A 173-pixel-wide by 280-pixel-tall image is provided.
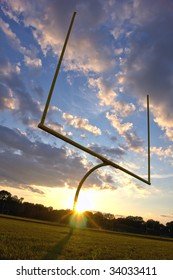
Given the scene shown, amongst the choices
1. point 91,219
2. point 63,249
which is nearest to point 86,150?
point 63,249

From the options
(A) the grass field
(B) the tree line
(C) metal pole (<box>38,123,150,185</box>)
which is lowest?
(A) the grass field

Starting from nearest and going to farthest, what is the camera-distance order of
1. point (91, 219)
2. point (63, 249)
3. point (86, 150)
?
point (63, 249) < point (86, 150) < point (91, 219)

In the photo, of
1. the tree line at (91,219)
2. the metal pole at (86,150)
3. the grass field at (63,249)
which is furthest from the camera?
the tree line at (91,219)

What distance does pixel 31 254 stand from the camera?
13.6 feet

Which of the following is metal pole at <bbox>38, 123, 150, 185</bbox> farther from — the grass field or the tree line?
the tree line

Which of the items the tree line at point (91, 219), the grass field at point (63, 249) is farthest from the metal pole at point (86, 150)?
the tree line at point (91, 219)

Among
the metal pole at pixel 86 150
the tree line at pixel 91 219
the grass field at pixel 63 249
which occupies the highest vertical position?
the tree line at pixel 91 219

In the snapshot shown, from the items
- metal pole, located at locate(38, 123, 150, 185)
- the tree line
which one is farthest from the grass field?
the tree line

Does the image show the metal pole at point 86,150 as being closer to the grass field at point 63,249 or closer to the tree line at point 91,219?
the grass field at point 63,249

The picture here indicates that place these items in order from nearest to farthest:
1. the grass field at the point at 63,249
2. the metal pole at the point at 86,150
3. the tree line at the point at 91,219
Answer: the grass field at the point at 63,249, the metal pole at the point at 86,150, the tree line at the point at 91,219

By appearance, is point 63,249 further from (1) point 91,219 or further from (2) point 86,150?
(1) point 91,219

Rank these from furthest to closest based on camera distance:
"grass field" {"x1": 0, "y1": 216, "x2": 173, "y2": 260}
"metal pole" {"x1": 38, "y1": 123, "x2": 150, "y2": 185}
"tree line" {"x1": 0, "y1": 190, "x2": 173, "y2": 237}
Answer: "tree line" {"x1": 0, "y1": 190, "x2": 173, "y2": 237} < "metal pole" {"x1": 38, "y1": 123, "x2": 150, "y2": 185} < "grass field" {"x1": 0, "y1": 216, "x2": 173, "y2": 260}
